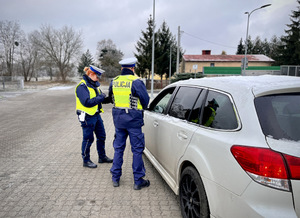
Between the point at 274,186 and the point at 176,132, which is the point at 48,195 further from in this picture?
the point at 274,186

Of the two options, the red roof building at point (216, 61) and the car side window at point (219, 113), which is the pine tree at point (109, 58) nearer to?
the red roof building at point (216, 61)

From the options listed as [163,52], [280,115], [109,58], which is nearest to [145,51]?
[163,52]

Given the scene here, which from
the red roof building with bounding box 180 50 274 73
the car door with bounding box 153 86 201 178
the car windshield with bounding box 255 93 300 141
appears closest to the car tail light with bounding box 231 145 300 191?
the car windshield with bounding box 255 93 300 141

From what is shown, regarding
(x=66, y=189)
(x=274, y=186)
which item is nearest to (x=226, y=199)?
(x=274, y=186)

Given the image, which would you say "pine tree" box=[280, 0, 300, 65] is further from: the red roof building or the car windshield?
the car windshield

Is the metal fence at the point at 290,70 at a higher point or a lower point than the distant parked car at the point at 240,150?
higher

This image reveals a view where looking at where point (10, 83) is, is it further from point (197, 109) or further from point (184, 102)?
point (197, 109)

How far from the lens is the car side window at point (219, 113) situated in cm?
190

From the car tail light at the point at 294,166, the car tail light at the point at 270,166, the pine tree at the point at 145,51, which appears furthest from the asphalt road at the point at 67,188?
the pine tree at the point at 145,51

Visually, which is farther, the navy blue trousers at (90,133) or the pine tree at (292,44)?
the pine tree at (292,44)

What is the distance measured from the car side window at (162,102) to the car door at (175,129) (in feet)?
0.72

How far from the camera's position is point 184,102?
2787 millimetres

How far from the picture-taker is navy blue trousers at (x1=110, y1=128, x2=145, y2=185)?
10.3ft

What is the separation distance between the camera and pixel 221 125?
1.98m
